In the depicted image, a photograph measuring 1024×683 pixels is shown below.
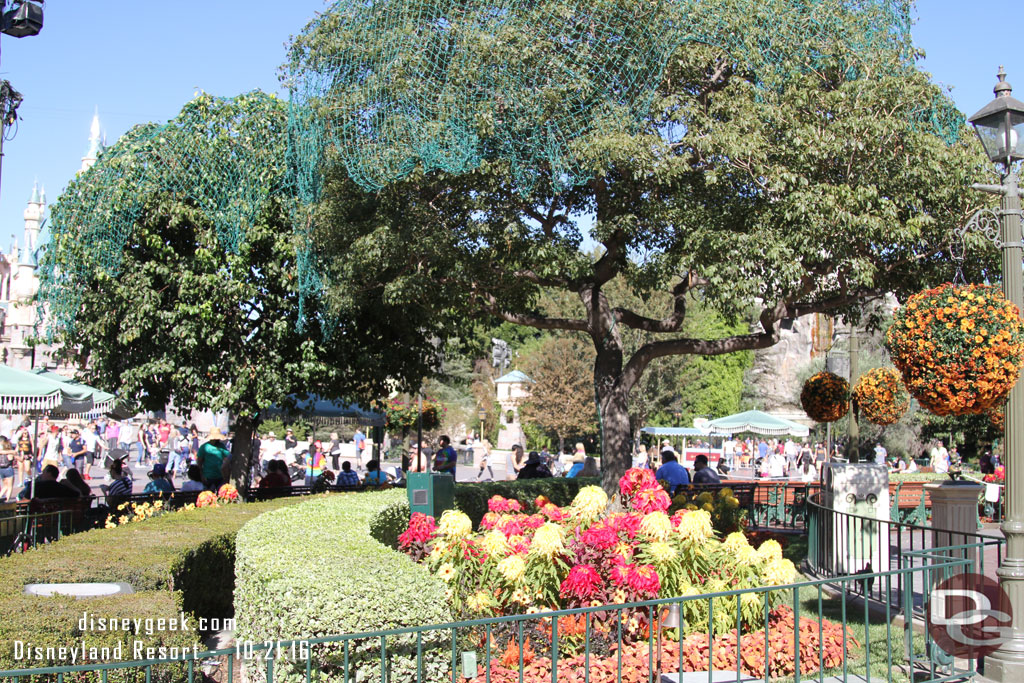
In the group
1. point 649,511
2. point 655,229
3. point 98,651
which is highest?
point 655,229

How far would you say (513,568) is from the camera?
6355 millimetres

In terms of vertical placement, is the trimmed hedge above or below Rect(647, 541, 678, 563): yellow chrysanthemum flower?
below

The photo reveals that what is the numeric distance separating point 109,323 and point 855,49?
1113cm

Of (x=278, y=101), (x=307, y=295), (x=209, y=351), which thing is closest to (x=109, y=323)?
(x=209, y=351)

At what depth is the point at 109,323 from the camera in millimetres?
13297

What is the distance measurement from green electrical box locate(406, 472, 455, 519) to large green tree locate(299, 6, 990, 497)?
3.44 m

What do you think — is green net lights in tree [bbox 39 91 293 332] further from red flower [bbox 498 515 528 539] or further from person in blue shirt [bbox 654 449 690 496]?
red flower [bbox 498 515 528 539]

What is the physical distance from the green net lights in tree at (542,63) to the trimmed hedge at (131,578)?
519 centimetres

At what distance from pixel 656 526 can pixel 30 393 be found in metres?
7.66

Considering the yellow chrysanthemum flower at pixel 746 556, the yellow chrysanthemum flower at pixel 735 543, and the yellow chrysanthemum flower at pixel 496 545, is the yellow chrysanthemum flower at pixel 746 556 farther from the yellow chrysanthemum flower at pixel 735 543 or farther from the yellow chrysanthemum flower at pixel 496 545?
the yellow chrysanthemum flower at pixel 496 545

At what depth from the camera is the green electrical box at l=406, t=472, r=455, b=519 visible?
9219 mm

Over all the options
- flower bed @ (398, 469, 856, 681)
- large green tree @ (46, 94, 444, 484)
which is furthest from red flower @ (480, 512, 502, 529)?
large green tree @ (46, 94, 444, 484)

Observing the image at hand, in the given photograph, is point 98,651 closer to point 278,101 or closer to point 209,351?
point 209,351

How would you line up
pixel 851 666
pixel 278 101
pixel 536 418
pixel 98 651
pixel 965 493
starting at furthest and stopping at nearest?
pixel 536 418 < pixel 278 101 < pixel 965 493 < pixel 851 666 < pixel 98 651
